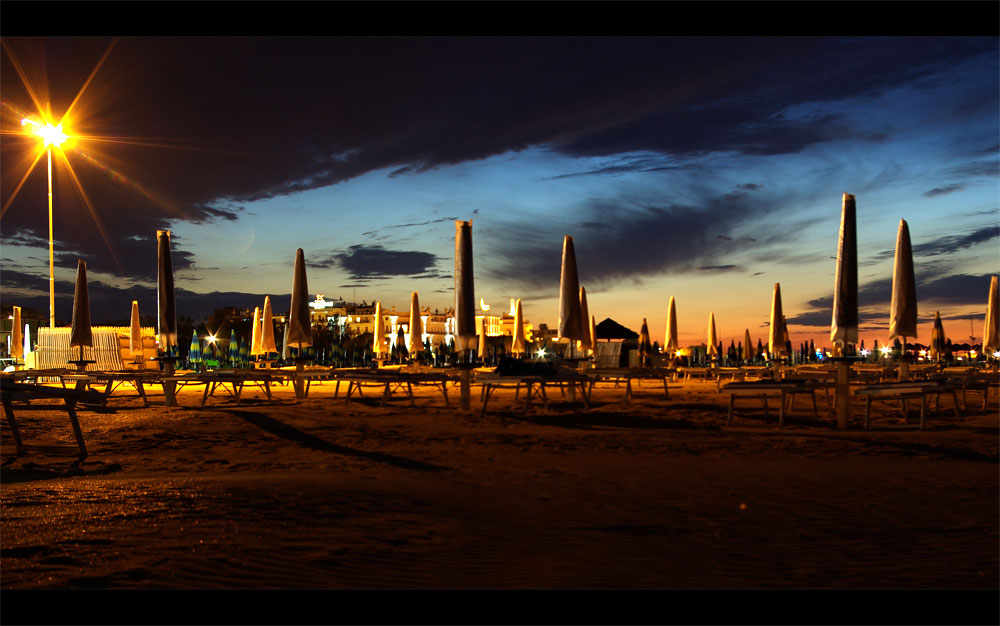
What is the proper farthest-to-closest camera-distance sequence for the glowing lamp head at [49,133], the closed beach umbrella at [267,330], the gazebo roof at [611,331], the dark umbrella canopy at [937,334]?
1. the gazebo roof at [611,331]
2. the dark umbrella canopy at [937,334]
3. the glowing lamp head at [49,133]
4. the closed beach umbrella at [267,330]

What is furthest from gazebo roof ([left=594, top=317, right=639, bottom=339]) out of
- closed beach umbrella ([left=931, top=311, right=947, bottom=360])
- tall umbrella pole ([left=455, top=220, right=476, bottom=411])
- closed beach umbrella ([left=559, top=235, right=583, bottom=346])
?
tall umbrella pole ([left=455, top=220, right=476, bottom=411])

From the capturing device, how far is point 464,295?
11.5m

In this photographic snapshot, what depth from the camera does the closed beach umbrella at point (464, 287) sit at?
11.5 metres

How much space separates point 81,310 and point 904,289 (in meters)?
14.8

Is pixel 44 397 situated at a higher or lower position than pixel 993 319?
lower

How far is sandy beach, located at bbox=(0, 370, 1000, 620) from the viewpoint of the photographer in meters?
3.38

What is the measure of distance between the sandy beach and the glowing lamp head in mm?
18983

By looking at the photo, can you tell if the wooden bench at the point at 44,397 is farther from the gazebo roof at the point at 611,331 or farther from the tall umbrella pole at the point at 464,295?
the gazebo roof at the point at 611,331

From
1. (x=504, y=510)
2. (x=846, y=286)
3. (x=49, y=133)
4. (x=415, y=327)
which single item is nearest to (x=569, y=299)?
(x=846, y=286)

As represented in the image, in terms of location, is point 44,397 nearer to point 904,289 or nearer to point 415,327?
point 904,289

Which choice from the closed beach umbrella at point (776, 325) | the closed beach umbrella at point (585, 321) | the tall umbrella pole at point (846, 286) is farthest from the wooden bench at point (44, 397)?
the closed beach umbrella at point (776, 325)

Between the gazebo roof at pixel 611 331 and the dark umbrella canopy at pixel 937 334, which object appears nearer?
the dark umbrella canopy at pixel 937 334

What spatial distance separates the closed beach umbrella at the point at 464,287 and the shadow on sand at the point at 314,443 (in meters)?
3.28

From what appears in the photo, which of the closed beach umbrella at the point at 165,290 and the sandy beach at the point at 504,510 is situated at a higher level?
the closed beach umbrella at the point at 165,290
